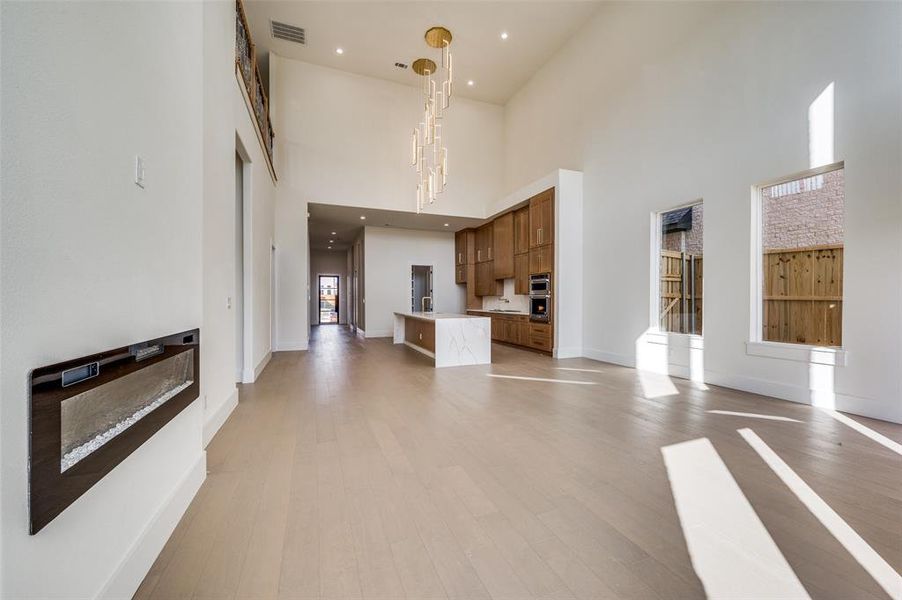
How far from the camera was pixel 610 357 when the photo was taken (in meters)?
5.91

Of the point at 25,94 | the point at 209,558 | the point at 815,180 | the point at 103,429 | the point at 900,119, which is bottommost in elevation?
the point at 209,558

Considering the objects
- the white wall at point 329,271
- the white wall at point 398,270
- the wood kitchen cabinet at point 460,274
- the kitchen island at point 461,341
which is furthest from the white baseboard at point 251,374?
the white wall at point 329,271

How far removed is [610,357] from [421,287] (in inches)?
284

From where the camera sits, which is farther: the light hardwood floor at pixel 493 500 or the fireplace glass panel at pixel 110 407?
the light hardwood floor at pixel 493 500

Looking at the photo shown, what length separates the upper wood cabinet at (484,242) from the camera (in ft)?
29.7

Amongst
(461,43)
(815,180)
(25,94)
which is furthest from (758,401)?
(461,43)

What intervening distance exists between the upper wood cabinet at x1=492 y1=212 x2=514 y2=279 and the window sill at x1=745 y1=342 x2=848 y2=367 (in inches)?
186

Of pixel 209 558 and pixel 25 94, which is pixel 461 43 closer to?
pixel 25 94

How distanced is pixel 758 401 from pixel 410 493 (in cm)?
370

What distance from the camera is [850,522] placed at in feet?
5.57

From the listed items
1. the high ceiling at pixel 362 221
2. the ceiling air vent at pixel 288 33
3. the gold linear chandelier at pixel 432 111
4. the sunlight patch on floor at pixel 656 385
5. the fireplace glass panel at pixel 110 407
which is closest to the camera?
the fireplace glass panel at pixel 110 407

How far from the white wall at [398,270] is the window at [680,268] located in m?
5.96

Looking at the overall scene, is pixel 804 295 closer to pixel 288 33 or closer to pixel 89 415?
pixel 89 415

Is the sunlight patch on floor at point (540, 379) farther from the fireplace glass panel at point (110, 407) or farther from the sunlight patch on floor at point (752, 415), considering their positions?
the fireplace glass panel at point (110, 407)
